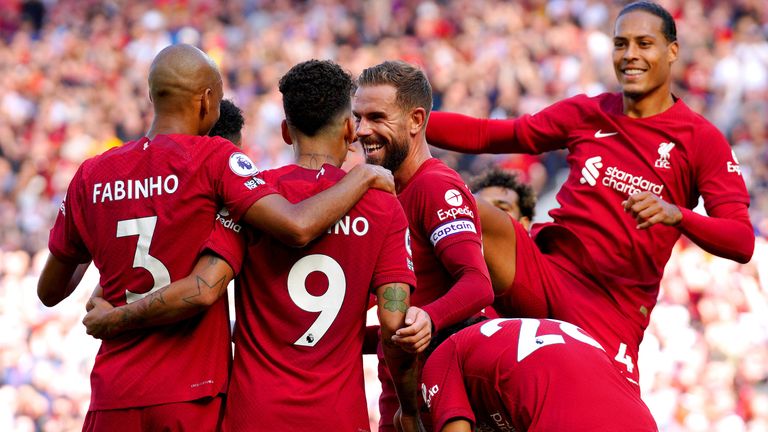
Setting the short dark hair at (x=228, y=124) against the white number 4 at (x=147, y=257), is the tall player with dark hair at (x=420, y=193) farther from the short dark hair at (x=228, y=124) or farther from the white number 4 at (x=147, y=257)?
the white number 4 at (x=147, y=257)

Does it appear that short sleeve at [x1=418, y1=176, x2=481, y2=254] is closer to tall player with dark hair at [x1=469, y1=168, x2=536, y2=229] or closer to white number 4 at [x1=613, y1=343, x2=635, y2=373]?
white number 4 at [x1=613, y1=343, x2=635, y2=373]

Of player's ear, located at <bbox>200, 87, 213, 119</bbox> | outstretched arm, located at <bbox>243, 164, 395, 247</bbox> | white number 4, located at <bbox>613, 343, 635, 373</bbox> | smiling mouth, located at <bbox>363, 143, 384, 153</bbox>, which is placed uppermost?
player's ear, located at <bbox>200, 87, 213, 119</bbox>

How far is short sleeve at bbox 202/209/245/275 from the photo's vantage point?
4227mm

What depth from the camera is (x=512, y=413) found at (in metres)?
4.25

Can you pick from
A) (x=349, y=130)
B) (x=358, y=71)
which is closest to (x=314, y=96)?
(x=349, y=130)

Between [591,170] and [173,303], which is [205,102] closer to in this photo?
[173,303]

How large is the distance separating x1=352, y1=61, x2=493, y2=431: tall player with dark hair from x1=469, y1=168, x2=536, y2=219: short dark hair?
93.3 inches

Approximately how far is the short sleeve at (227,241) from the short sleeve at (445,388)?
80 centimetres

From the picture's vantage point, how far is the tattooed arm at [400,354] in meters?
4.26

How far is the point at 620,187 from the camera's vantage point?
5.53m

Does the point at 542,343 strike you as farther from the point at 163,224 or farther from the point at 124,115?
the point at 124,115

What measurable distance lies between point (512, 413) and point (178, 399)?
1.16 meters

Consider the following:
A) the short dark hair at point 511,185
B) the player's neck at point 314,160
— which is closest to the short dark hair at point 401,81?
the player's neck at point 314,160

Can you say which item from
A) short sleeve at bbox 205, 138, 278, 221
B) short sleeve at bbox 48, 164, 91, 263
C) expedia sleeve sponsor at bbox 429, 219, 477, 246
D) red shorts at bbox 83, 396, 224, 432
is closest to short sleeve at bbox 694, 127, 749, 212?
expedia sleeve sponsor at bbox 429, 219, 477, 246
